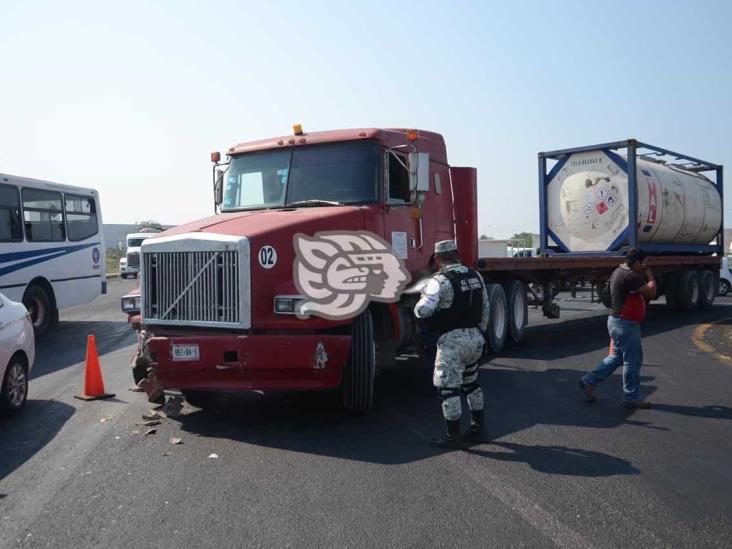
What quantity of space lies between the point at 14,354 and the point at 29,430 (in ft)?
3.25

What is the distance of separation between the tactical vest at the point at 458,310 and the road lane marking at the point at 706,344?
5867 millimetres

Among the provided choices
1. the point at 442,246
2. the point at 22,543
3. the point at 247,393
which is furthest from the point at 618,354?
the point at 22,543

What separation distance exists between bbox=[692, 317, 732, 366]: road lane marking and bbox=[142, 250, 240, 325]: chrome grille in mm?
7404

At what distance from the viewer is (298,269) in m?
6.32

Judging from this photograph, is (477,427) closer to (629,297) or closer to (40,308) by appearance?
(629,297)

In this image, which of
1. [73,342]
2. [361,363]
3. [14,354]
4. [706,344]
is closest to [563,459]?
[361,363]

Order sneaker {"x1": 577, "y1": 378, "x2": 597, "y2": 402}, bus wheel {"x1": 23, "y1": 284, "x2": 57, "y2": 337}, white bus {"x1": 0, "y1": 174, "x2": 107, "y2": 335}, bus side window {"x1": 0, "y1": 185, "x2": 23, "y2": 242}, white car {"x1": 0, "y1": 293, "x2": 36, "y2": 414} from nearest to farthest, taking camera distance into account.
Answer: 1. white car {"x1": 0, "y1": 293, "x2": 36, "y2": 414}
2. sneaker {"x1": 577, "y1": 378, "x2": 597, "y2": 402}
3. bus side window {"x1": 0, "y1": 185, "x2": 23, "y2": 242}
4. white bus {"x1": 0, "y1": 174, "x2": 107, "y2": 335}
5. bus wheel {"x1": 23, "y1": 284, "x2": 57, "y2": 337}

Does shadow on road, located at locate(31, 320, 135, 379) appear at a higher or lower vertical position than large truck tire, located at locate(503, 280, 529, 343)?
lower

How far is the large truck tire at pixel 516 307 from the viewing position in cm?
1162

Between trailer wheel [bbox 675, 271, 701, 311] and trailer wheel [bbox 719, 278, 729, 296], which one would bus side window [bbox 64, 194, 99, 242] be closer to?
trailer wheel [bbox 675, 271, 701, 311]

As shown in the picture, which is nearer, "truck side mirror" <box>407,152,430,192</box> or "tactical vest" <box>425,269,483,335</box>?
"tactical vest" <box>425,269,483,335</box>

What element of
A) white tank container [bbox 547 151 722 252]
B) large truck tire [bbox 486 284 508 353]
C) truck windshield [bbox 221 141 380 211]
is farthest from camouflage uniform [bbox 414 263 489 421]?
white tank container [bbox 547 151 722 252]

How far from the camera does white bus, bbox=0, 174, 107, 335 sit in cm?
1301

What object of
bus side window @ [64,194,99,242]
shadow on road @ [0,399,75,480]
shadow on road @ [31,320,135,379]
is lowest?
shadow on road @ [31,320,135,379]
